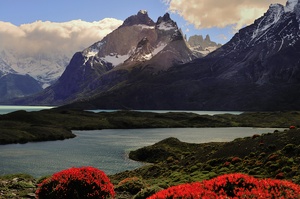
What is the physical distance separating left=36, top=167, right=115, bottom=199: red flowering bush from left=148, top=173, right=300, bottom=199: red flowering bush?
8.12 metres

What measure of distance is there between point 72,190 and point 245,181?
35.8 feet

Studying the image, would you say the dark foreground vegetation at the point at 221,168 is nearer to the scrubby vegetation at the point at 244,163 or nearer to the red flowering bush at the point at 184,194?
the scrubby vegetation at the point at 244,163

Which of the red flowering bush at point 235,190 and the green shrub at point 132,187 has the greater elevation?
the red flowering bush at point 235,190

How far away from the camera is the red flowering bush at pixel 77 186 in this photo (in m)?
22.0

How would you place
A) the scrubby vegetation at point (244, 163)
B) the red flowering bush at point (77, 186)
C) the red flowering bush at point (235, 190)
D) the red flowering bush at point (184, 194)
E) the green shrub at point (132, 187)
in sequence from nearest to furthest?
the red flowering bush at point (184, 194), the red flowering bush at point (235, 190), the red flowering bush at point (77, 186), the green shrub at point (132, 187), the scrubby vegetation at point (244, 163)

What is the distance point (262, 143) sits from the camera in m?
66.4

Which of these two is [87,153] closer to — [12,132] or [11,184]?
[12,132]

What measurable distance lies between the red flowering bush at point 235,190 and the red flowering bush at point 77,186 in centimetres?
812

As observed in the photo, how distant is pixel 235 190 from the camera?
16156mm

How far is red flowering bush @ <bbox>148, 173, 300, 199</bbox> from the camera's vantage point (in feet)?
47.6

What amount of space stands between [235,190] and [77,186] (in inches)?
418

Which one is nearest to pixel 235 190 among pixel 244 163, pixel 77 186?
pixel 77 186

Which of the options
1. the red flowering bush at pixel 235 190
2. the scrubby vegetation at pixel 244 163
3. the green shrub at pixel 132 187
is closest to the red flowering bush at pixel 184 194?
the red flowering bush at pixel 235 190

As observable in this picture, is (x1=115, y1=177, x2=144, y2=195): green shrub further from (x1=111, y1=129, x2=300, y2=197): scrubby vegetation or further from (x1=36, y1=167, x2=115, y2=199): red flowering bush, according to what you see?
(x1=36, y1=167, x2=115, y2=199): red flowering bush
